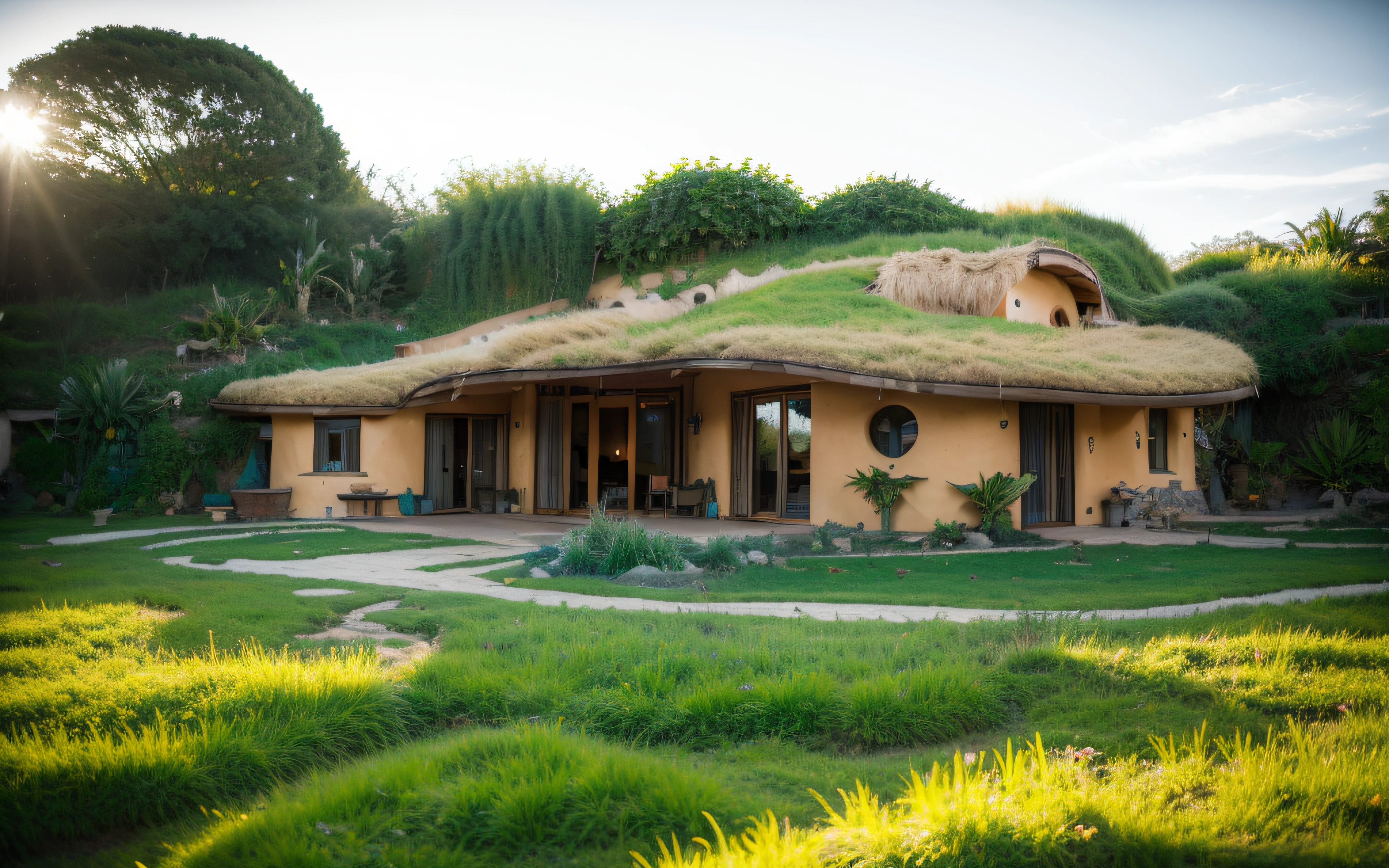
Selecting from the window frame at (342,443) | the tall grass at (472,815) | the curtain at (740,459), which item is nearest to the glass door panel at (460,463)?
the window frame at (342,443)

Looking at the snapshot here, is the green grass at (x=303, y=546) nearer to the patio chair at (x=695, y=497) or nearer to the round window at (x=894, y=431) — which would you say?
the patio chair at (x=695, y=497)

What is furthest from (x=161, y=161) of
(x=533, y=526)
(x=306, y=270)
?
(x=533, y=526)

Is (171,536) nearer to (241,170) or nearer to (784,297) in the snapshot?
(784,297)

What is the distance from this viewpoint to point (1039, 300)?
1719 cm

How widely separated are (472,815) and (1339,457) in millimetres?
15411

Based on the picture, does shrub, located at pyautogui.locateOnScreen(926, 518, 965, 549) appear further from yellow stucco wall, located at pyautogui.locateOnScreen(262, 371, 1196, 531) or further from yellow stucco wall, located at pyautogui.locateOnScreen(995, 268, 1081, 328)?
yellow stucco wall, located at pyautogui.locateOnScreen(995, 268, 1081, 328)

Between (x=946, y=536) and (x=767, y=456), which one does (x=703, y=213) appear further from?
(x=946, y=536)

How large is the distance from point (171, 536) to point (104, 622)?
24.0ft

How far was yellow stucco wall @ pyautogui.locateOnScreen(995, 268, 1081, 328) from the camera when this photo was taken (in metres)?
16.5

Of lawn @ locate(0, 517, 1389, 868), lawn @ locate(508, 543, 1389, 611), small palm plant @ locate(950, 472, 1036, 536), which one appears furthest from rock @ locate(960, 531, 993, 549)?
lawn @ locate(0, 517, 1389, 868)

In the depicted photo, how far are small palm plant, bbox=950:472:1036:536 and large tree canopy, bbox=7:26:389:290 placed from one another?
26692mm

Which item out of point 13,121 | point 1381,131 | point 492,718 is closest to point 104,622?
point 492,718

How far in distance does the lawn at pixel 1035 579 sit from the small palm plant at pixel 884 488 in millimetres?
1708

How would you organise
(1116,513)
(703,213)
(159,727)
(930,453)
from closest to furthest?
(159,727), (930,453), (1116,513), (703,213)
